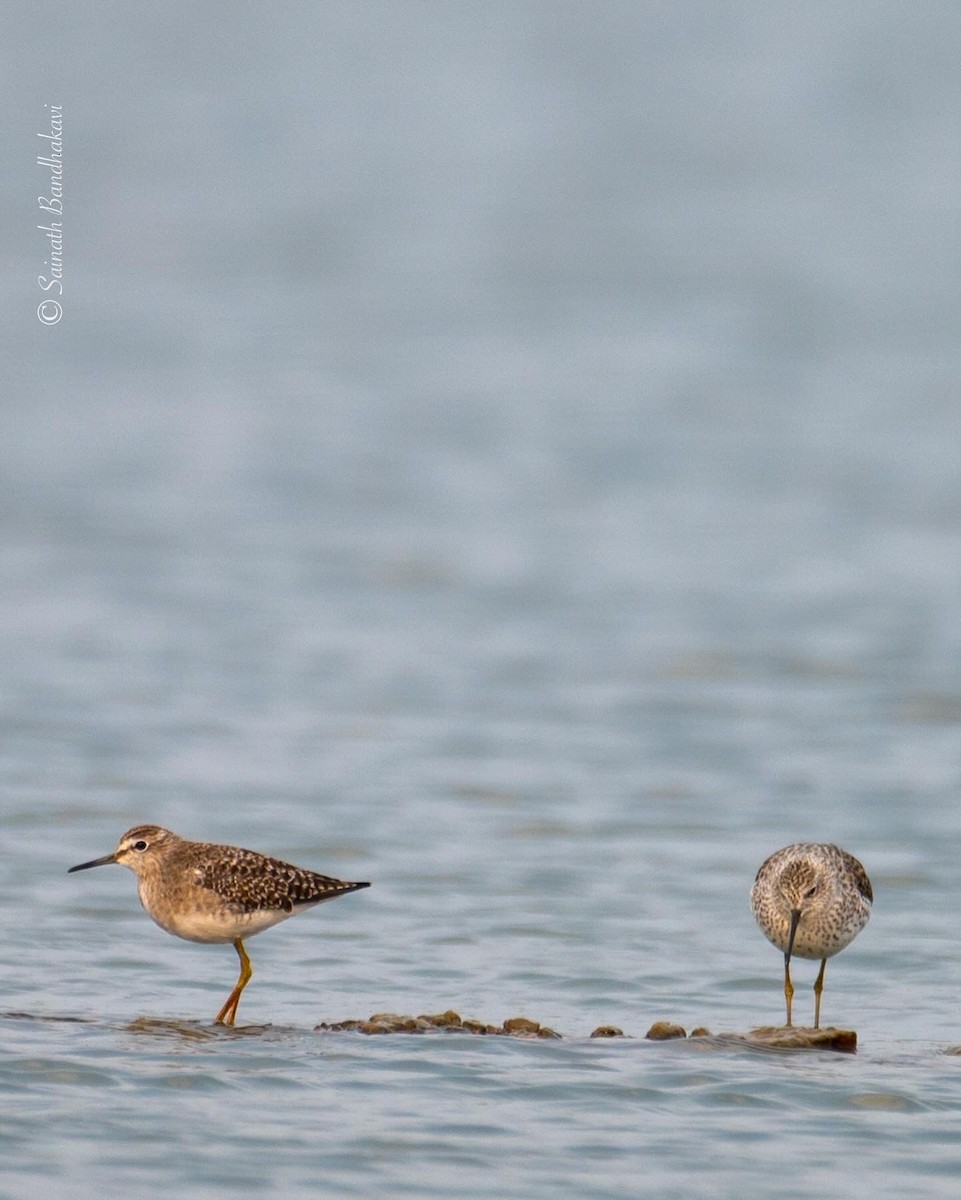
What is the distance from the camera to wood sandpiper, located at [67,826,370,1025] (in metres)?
11.1

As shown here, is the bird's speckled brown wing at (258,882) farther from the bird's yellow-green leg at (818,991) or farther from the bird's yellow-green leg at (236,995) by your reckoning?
the bird's yellow-green leg at (818,991)

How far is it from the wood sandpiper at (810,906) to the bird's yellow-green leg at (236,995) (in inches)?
101

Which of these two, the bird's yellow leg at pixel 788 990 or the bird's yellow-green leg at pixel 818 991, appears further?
the bird's yellow-green leg at pixel 818 991

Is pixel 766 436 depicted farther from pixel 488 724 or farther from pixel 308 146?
pixel 308 146

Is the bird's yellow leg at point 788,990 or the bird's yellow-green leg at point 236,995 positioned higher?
the bird's yellow leg at point 788,990

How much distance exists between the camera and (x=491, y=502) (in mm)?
27781

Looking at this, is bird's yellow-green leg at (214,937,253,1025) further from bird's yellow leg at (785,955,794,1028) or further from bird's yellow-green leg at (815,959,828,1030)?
bird's yellow-green leg at (815,959,828,1030)

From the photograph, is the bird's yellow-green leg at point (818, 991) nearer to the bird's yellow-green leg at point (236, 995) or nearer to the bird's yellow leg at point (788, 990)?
the bird's yellow leg at point (788, 990)

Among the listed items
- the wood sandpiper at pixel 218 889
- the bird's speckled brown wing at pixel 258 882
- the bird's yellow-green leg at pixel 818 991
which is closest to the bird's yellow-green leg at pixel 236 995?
the wood sandpiper at pixel 218 889

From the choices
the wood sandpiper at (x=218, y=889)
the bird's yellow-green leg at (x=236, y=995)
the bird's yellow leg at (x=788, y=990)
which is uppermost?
the wood sandpiper at (x=218, y=889)

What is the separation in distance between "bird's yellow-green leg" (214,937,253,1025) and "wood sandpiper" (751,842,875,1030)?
8.46ft

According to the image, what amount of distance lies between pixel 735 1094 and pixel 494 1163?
4.08ft

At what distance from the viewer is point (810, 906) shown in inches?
436

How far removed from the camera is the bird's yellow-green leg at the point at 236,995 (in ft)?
34.8
